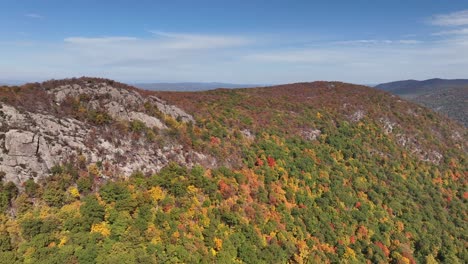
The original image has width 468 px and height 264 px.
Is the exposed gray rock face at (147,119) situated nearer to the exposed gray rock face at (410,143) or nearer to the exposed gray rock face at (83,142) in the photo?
the exposed gray rock face at (83,142)

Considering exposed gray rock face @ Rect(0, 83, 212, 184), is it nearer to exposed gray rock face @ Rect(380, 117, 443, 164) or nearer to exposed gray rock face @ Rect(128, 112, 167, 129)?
exposed gray rock face @ Rect(128, 112, 167, 129)

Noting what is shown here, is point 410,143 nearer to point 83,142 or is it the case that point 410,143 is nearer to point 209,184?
point 209,184

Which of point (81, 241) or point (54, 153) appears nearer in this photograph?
point (81, 241)

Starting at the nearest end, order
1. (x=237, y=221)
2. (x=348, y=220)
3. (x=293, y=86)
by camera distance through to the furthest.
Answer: (x=237, y=221), (x=348, y=220), (x=293, y=86)

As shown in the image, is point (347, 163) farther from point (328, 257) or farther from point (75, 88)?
point (75, 88)

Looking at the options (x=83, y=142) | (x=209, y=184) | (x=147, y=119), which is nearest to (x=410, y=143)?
(x=209, y=184)

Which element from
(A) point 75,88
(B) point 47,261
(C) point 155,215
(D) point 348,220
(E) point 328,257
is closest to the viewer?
(B) point 47,261

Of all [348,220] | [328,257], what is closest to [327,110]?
[348,220]
